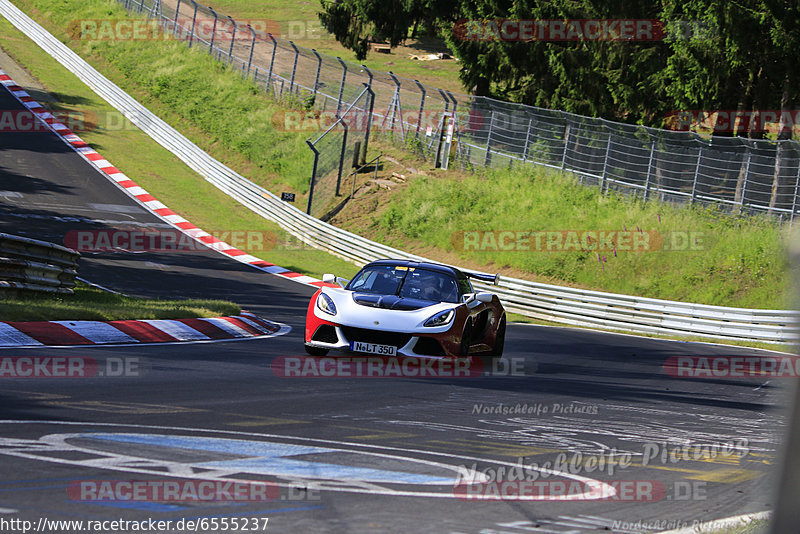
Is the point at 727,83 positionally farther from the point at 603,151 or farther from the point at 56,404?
the point at 56,404

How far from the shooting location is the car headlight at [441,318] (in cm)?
1059

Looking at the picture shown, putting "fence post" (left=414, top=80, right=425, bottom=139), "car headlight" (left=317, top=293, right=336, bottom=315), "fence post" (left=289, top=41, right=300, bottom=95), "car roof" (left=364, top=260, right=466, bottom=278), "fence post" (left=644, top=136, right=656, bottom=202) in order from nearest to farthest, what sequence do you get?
"car headlight" (left=317, top=293, right=336, bottom=315) < "car roof" (left=364, top=260, right=466, bottom=278) < "fence post" (left=644, top=136, right=656, bottom=202) < "fence post" (left=414, top=80, right=425, bottom=139) < "fence post" (left=289, top=41, right=300, bottom=95)

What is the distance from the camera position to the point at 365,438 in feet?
19.3

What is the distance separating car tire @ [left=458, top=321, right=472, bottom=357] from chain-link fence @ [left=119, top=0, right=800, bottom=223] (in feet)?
50.6

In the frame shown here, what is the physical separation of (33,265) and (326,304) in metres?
4.34

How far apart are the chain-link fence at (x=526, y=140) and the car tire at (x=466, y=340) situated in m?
15.4

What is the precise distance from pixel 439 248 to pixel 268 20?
50.1 m

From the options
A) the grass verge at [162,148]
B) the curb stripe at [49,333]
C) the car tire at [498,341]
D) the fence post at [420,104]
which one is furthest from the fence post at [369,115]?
the curb stripe at [49,333]

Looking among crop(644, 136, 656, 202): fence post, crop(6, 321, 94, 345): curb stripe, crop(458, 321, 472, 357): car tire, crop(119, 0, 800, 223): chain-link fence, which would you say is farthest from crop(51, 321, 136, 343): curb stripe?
crop(644, 136, 656, 202): fence post

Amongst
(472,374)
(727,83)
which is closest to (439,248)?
(727,83)

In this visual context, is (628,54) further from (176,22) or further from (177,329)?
(176,22)

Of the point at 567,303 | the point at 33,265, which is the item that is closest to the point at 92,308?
the point at 33,265

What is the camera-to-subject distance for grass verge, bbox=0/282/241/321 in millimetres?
10336

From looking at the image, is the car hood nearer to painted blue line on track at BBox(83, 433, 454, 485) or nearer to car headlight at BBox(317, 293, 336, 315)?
car headlight at BBox(317, 293, 336, 315)
